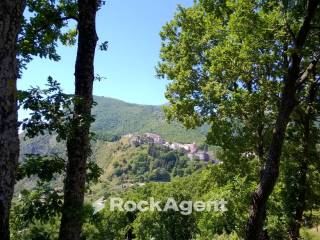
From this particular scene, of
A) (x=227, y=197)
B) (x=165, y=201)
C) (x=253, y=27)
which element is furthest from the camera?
(x=165, y=201)

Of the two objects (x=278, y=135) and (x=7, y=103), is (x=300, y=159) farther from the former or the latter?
(x=7, y=103)

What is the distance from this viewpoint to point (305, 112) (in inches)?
802

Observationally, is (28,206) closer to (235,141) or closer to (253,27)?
(253,27)

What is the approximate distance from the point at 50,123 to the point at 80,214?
2.00 m

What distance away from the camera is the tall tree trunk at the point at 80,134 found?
26.0 feet

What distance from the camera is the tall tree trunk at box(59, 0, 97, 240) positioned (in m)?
7.92

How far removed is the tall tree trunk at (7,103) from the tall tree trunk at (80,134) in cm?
252

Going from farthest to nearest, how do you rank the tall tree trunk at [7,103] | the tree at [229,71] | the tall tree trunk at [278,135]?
the tree at [229,71] < the tall tree trunk at [278,135] < the tall tree trunk at [7,103]

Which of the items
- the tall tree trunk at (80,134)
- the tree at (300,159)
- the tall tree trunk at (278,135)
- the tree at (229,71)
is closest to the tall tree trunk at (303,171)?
the tree at (300,159)

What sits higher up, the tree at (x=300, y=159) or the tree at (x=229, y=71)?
the tree at (x=229, y=71)

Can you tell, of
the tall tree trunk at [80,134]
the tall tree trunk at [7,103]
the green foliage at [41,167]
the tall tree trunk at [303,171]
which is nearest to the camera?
the tall tree trunk at [7,103]

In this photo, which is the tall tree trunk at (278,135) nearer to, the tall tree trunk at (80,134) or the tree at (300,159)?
the tall tree trunk at (80,134)

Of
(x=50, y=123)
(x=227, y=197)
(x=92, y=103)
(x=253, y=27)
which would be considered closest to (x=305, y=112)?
(x=227, y=197)

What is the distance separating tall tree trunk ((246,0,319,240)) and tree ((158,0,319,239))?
60.9 inches
